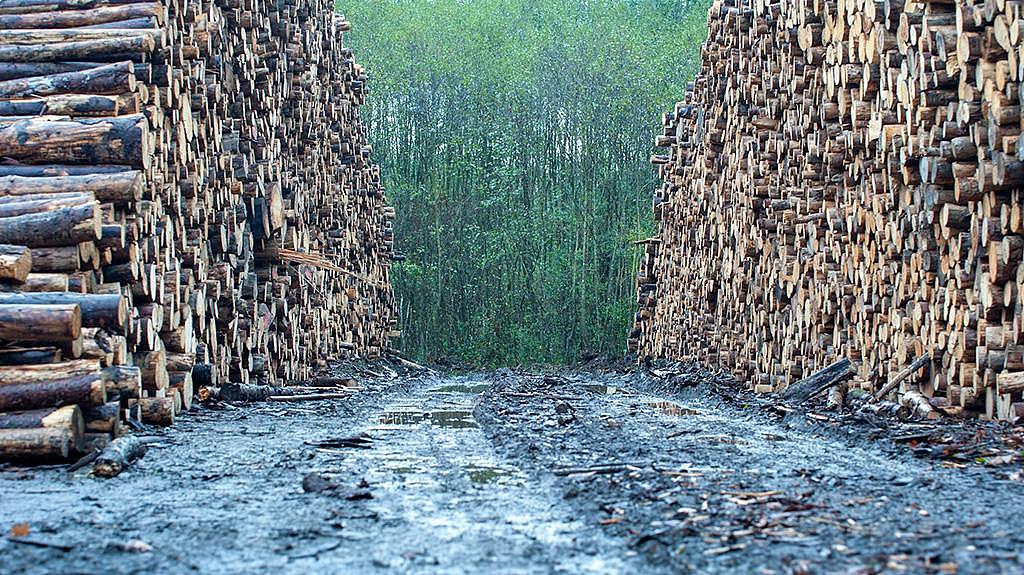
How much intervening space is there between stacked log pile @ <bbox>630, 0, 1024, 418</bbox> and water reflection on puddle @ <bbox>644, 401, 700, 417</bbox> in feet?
4.48

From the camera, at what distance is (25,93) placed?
8.63 meters

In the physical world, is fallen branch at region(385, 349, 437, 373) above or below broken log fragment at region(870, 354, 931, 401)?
below

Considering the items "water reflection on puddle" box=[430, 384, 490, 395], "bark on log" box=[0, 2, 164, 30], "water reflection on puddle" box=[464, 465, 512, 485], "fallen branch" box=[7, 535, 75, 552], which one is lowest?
"water reflection on puddle" box=[430, 384, 490, 395]

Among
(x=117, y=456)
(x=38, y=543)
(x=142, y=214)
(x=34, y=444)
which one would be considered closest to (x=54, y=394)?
(x=34, y=444)

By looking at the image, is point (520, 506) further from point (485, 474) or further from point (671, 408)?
point (671, 408)

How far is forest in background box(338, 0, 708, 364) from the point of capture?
28.5 meters

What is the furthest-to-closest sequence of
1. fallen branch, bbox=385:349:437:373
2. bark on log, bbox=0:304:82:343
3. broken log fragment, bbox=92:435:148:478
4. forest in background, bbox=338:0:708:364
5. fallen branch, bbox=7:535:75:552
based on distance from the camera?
forest in background, bbox=338:0:708:364 < fallen branch, bbox=385:349:437:373 < bark on log, bbox=0:304:82:343 < broken log fragment, bbox=92:435:148:478 < fallen branch, bbox=7:535:75:552

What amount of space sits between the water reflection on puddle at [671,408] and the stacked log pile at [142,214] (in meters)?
4.41

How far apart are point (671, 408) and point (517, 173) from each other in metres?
19.6

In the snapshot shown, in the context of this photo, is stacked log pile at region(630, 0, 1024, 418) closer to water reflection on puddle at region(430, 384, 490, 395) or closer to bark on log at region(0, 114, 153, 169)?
water reflection on puddle at region(430, 384, 490, 395)

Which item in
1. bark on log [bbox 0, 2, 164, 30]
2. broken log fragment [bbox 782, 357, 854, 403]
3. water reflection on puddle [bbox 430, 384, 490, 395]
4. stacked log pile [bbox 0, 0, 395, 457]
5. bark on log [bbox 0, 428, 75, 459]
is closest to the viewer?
bark on log [bbox 0, 428, 75, 459]

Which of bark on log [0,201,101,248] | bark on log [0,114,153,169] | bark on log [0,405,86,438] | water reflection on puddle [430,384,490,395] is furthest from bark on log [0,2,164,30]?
water reflection on puddle [430,384,490,395]

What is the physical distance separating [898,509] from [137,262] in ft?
19.2

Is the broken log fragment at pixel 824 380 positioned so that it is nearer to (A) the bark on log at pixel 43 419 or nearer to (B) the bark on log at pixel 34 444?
(A) the bark on log at pixel 43 419
